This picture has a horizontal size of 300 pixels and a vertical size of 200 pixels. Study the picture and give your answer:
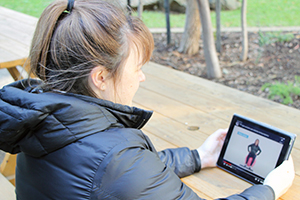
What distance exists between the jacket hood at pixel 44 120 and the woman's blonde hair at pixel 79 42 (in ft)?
0.27

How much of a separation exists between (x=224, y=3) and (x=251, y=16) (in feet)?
3.25

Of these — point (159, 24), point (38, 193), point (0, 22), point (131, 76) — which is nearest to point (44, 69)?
point (131, 76)

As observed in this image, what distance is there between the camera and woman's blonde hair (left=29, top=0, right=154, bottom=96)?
3.13 feet

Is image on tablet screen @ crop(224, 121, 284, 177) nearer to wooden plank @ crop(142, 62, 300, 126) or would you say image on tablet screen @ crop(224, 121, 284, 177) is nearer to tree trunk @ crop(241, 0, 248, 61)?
wooden plank @ crop(142, 62, 300, 126)

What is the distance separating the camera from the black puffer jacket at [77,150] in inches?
33.6

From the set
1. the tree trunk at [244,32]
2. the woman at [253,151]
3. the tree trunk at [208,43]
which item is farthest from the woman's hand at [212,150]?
the tree trunk at [244,32]

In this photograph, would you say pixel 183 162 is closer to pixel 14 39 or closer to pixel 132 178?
pixel 132 178

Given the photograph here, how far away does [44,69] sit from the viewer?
1.03m

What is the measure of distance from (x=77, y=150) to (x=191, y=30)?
4.19m

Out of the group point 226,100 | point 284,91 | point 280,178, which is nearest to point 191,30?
point 284,91

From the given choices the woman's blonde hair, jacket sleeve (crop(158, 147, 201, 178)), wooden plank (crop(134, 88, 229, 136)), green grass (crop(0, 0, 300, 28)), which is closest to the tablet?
jacket sleeve (crop(158, 147, 201, 178))

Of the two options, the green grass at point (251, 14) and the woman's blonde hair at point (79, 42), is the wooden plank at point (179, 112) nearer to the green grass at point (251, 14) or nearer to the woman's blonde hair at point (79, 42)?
the woman's blonde hair at point (79, 42)

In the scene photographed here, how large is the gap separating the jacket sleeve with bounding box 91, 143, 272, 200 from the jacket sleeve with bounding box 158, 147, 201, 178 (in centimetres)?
44

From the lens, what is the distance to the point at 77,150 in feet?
2.95
